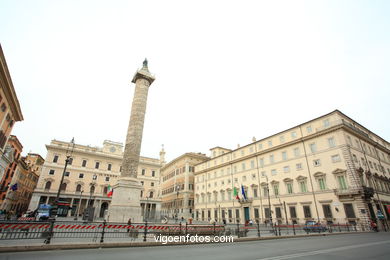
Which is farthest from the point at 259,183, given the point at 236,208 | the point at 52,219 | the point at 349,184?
the point at 52,219

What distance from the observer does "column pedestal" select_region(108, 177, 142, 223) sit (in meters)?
19.9

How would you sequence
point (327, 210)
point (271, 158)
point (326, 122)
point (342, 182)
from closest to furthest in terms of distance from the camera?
1. point (342, 182)
2. point (327, 210)
3. point (326, 122)
4. point (271, 158)

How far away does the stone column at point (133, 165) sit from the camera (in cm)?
2022

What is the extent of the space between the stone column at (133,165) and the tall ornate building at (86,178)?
20789mm

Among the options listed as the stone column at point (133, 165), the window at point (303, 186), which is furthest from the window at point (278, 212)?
the stone column at point (133, 165)

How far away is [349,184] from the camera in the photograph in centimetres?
2462

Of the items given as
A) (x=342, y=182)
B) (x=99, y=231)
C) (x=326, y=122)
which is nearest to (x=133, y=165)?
(x=99, y=231)

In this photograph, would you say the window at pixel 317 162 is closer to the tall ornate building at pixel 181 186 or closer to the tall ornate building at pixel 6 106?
the tall ornate building at pixel 181 186

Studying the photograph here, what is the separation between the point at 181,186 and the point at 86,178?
79.2ft

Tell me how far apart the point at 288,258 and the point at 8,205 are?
54.3 meters

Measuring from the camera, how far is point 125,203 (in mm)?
20453

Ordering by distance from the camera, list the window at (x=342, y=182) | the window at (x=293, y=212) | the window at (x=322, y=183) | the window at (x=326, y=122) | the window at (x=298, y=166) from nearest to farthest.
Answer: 1. the window at (x=342, y=182)
2. the window at (x=322, y=183)
3. the window at (x=326, y=122)
4. the window at (x=293, y=212)
5. the window at (x=298, y=166)

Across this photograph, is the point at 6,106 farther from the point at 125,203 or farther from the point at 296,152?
the point at 296,152

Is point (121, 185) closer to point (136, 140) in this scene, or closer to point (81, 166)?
point (136, 140)
